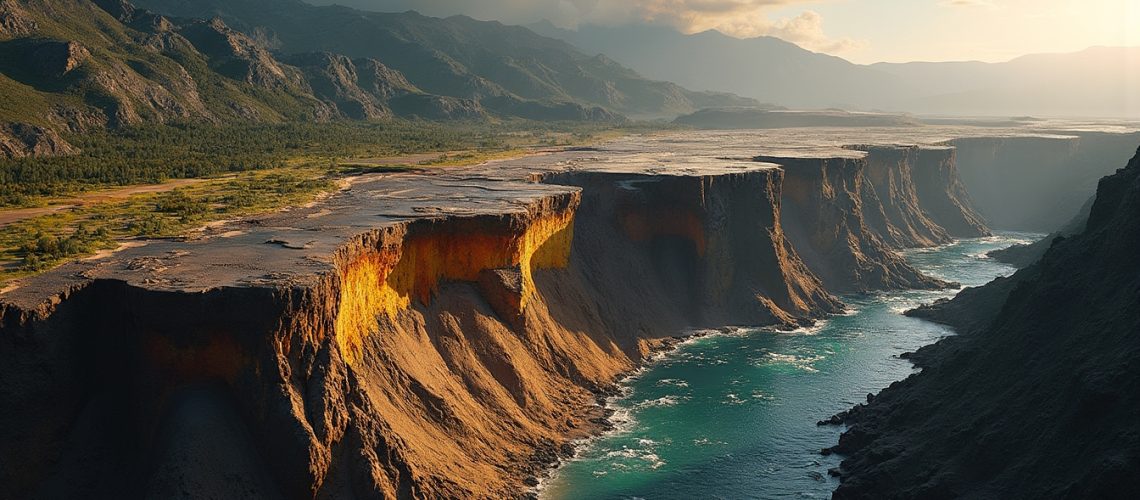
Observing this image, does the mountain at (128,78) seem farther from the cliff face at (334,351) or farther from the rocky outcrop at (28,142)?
the cliff face at (334,351)

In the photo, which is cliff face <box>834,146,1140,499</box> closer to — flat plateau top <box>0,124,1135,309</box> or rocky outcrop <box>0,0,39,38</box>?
flat plateau top <box>0,124,1135,309</box>

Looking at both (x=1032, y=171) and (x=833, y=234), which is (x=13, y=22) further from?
(x=1032, y=171)

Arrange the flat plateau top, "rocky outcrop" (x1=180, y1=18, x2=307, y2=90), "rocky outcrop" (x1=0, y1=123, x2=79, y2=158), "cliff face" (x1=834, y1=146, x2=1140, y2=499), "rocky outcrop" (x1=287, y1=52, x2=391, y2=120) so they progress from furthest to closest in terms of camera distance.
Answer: "rocky outcrop" (x1=287, y1=52, x2=391, y2=120) < "rocky outcrop" (x1=180, y1=18, x2=307, y2=90) < "rocky outcrop" (x1=0, y1=123, x2=79, y2=158) < the flat plateau top < "cliff face" (x1=834, y1=146, x2=1140, y2=499)

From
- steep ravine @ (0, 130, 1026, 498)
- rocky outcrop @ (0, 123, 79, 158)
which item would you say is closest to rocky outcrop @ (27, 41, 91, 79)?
rocky outcrop @ (0, 123, 79, 158)

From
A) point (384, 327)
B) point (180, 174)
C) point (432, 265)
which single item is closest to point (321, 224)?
point (432, 265)

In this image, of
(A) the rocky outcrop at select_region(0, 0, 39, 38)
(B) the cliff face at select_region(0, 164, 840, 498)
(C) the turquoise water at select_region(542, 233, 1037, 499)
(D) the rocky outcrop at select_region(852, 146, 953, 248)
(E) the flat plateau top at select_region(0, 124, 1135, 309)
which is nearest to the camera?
(B) the cliff face at select_region(0, 164, 840, 498)

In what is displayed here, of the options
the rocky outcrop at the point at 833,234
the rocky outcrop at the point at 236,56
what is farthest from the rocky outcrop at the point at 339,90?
the rocky outcrop at the point at 833,234
